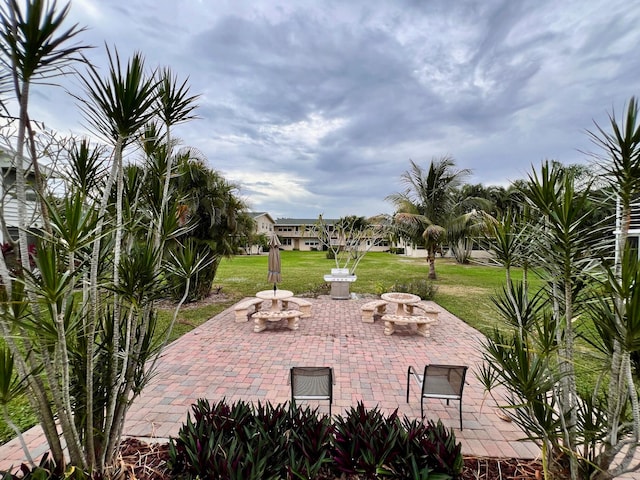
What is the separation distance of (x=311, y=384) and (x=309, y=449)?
1178 mm

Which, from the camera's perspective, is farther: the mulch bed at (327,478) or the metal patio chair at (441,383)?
the metal patio chair at (441,383)

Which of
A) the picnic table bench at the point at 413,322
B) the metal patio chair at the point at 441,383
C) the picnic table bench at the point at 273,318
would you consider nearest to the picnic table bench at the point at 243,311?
the picnic table bench at the point at 273,318

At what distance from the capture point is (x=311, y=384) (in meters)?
3.71

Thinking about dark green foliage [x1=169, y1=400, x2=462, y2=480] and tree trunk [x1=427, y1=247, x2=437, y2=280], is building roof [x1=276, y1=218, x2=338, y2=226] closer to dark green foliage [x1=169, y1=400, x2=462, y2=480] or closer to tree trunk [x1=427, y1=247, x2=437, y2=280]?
tree trunk [x1=427, y1=247, x2=437, y2=280]

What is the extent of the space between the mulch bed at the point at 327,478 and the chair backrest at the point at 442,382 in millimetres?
785

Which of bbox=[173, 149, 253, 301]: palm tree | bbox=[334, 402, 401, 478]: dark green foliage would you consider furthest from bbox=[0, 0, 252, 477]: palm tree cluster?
bbox=[173, 149, 253, 301]: palm tree

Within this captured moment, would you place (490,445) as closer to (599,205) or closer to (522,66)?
(599,205)

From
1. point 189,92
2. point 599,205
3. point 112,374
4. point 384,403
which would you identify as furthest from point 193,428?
point 599,205

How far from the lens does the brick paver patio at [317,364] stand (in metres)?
3.57

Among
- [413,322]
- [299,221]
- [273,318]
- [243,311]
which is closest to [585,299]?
[413,322]

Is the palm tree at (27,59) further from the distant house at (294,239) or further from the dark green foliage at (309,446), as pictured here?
the distant house at (294,239)

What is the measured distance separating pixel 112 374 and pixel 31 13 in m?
2.67

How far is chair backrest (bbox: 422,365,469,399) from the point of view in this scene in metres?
3.65

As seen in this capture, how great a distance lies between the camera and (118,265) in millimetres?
2053
